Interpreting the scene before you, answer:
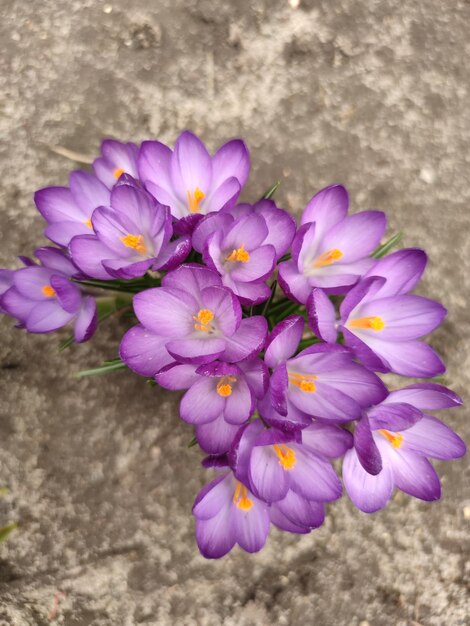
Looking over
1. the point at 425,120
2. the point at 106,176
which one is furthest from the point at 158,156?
the point at 425,120

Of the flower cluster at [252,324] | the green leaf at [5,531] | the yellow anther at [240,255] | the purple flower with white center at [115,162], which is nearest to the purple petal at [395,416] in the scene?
the flower cluster at [252,324]

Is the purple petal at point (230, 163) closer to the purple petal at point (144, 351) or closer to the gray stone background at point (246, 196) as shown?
the purple petal at point (144, 351)

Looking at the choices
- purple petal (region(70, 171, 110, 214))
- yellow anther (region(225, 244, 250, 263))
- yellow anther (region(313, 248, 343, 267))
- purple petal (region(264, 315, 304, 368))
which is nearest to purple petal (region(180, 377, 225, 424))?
purple petal (region(264, 315, 304, 368))

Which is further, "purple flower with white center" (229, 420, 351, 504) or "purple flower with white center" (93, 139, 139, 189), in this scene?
"purple flower with white center" (93, 139, 139, 189)

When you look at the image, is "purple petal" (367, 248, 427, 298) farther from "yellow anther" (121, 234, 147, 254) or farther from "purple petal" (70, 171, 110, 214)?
"purple petal" (70, 171, 110, 214)

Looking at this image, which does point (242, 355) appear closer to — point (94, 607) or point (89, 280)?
point (89, 280)
